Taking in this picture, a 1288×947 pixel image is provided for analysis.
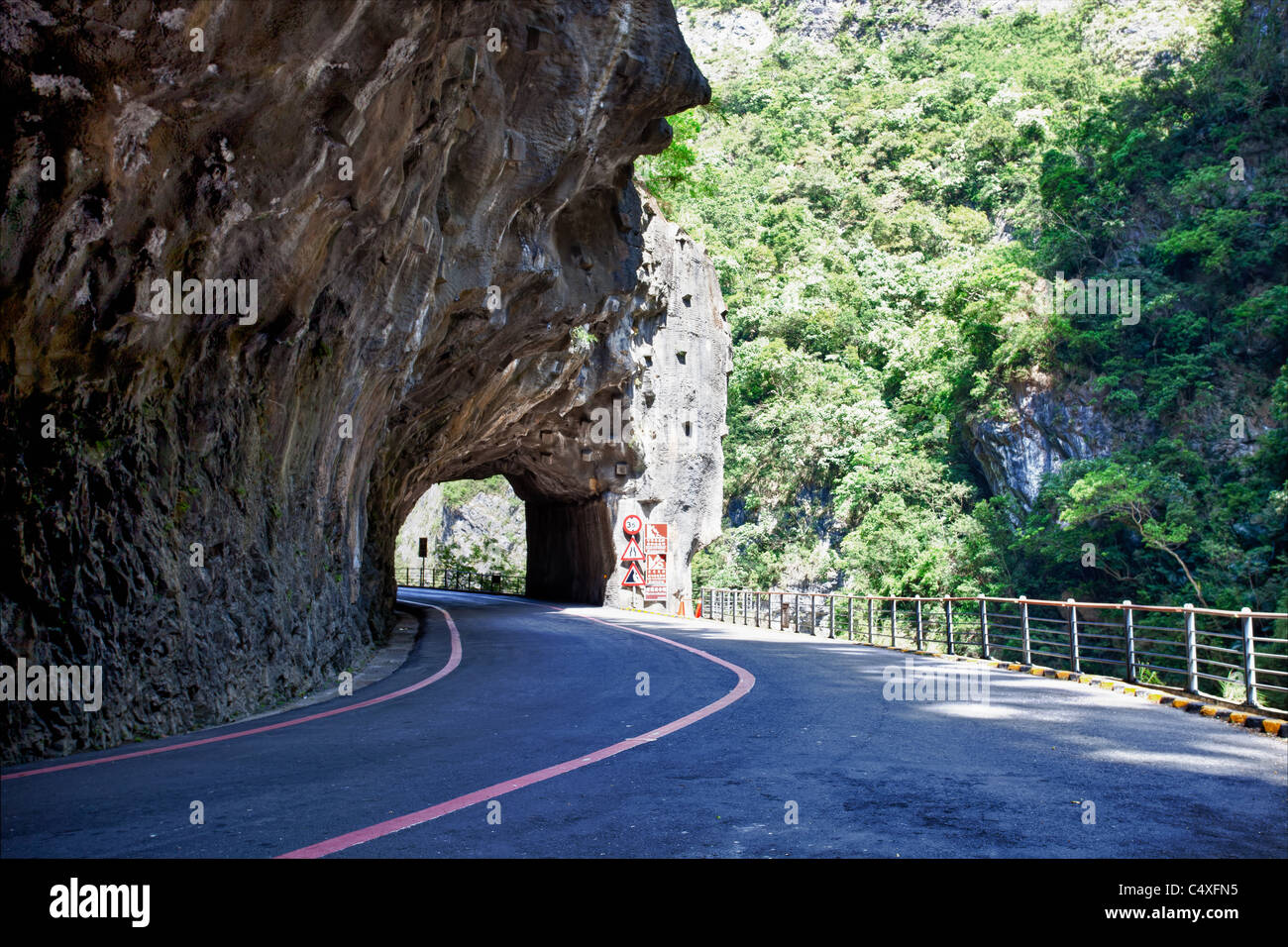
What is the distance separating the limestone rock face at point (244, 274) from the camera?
22.8 ft

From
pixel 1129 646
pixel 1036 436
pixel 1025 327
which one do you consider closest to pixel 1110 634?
pixel 1129 646

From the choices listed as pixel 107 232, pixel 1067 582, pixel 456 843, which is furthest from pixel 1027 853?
pixel 1067 582

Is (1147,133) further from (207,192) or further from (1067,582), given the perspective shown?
(207,192)

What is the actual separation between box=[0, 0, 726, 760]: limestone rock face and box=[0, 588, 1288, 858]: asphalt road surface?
4.19 feet

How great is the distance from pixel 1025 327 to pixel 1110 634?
19718 millimetres

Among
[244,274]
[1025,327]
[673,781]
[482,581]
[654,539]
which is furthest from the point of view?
[482,581]

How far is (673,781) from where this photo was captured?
6461 mm

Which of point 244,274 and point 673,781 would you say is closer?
point 673,781

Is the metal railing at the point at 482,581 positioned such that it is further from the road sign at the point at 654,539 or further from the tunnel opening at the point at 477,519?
the road sign at the point at 654,539

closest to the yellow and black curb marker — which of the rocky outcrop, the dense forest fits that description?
the dense forest

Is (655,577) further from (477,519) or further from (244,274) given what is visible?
(477,519)

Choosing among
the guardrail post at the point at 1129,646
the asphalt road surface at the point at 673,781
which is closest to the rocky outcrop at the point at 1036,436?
the guardrail post at the point at 1129,646

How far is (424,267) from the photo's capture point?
13.6m
